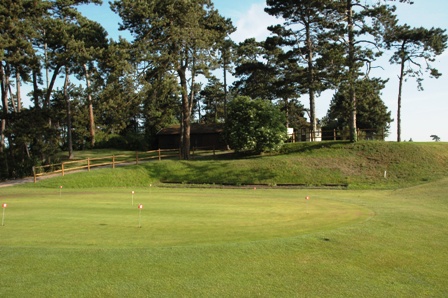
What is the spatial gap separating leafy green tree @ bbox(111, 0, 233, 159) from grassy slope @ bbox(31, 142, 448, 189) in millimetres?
9366

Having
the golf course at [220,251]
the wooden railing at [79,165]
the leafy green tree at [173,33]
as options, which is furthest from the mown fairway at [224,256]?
the leafy green tree at [173,33]

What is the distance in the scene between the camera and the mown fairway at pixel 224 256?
7188mm

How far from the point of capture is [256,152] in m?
43.8

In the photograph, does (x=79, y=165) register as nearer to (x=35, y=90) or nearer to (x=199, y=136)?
(x=35, y=90)

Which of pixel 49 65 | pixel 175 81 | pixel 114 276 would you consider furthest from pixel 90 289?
pixel 49 65

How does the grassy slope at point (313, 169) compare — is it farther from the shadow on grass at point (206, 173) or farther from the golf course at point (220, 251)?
the golf course at point (220, 251)

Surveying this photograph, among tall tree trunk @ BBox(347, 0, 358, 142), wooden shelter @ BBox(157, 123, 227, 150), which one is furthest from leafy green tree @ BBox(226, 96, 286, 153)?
wooden shelter @ BBox(157, 123, 227, 150)

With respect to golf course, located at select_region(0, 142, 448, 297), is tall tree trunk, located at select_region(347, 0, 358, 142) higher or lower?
higher

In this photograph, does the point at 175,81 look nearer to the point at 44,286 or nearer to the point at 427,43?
the point at 427,43

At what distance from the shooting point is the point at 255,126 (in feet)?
137

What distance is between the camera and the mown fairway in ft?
23.6

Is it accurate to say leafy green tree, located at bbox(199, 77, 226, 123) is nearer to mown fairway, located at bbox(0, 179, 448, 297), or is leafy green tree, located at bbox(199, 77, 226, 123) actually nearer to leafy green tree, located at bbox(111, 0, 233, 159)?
leafy green tree, located at bbox(111, 0, 233, 159)

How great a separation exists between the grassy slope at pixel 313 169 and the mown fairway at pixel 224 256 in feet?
64.4

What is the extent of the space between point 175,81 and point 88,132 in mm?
35146
